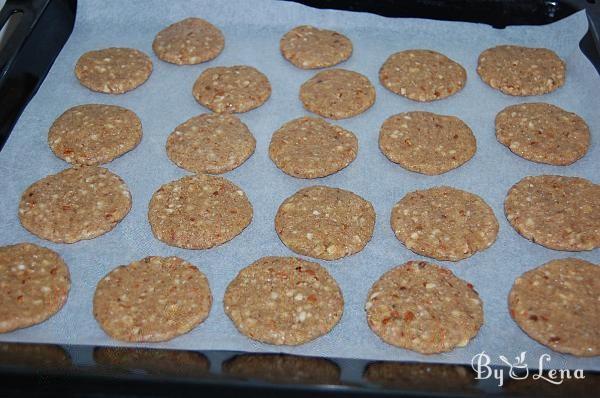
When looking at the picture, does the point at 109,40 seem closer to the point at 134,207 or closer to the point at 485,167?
the point at 134,207

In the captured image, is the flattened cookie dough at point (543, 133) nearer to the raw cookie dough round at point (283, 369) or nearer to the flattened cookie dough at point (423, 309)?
the flattened cookie dough at point (423, 309)

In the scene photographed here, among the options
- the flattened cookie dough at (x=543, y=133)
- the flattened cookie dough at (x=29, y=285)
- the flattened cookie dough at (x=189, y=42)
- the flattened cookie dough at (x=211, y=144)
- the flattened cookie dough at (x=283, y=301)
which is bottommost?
the flattened cookie dough at (x=283, y=301)

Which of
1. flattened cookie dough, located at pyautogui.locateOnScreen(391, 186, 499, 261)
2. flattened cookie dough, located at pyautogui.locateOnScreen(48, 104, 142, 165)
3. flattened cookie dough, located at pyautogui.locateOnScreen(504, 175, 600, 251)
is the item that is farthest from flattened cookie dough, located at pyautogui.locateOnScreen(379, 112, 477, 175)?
flattened cookie dough, located at pyautogui.locateOnScreen(48, 104, 142, 165)

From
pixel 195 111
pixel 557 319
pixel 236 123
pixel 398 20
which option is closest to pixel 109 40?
pixel 195 111

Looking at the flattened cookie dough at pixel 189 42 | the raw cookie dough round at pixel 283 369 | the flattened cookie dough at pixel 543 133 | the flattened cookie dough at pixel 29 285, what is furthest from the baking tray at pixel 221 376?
the flattened cookie dough at pixel 189 42

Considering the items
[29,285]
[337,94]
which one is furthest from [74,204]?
[337,94]

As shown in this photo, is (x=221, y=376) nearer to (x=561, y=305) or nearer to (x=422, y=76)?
(x=561, y=305)
